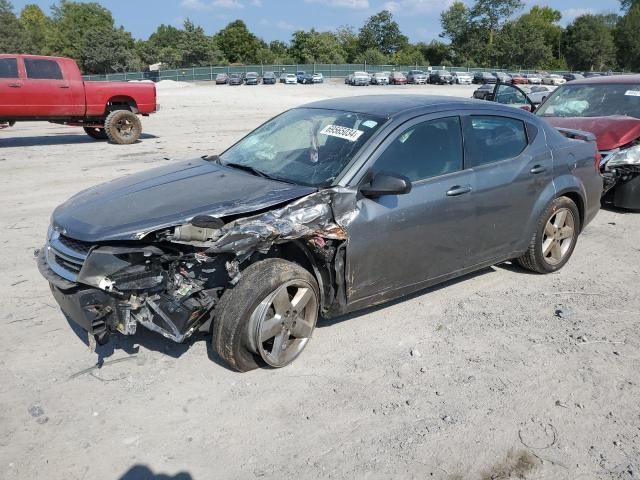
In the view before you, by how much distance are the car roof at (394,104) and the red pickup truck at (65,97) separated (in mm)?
10256

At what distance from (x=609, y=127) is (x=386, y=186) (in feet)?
17.5

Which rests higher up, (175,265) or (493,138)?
(493,138)

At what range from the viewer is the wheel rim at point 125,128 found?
14.2m

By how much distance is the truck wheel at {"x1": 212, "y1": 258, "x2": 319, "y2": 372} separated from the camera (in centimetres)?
352

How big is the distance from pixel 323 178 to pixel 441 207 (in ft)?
3.11

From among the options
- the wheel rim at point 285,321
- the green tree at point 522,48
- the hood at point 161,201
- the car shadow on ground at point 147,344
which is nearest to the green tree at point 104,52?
the green tree at point 522,48

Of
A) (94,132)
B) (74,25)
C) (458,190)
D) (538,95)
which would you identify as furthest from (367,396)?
(74,25)

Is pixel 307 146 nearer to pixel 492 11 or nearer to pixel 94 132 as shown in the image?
pixel 94 132

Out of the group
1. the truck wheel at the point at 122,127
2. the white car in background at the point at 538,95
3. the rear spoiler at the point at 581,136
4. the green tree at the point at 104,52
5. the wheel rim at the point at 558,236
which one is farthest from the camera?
the green tree at the point at 104,52

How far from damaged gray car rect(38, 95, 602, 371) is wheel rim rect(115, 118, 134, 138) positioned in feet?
33.2

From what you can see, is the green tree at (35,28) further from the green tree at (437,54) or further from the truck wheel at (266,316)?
the truck wheel at (266,316)

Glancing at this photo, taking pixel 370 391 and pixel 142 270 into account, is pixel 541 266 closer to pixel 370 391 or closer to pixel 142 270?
pixel 370 391

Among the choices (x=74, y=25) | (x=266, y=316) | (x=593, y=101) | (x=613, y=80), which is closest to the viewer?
(x=266, y=316)

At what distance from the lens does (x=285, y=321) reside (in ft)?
12.3
